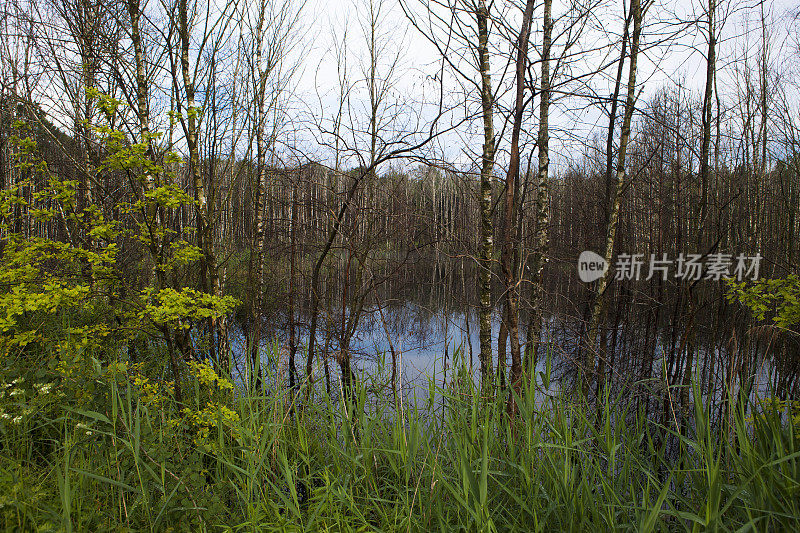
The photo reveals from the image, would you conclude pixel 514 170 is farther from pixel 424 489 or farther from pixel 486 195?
pixel 424 489

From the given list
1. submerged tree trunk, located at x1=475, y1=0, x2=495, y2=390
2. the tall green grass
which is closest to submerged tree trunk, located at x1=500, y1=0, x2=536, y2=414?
the tall green grass

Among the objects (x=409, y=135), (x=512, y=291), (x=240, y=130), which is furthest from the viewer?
(x=240, y=130)

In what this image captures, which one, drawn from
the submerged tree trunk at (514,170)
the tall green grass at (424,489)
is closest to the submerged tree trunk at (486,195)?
the submerged tree trunk at (514,170)

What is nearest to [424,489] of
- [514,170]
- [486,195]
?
[514,170]

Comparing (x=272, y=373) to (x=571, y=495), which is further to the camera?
(x=272, y=373)

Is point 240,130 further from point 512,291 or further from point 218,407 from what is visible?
point 512,291

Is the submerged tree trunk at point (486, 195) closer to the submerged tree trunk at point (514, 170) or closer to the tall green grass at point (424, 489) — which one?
the submerged tree trunk at point (514, 170)

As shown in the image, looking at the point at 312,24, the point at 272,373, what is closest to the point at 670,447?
the point at 272,373

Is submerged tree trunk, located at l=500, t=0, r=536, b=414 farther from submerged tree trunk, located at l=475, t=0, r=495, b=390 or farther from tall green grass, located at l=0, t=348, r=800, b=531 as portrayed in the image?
submerged tree trunk, located at l=475, t=0, r=495, b=390

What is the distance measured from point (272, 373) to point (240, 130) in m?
3.09

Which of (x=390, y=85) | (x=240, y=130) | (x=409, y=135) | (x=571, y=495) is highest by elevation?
(x=390, y=85)

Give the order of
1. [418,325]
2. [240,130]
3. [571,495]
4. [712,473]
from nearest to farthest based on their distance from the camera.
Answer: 1. [712,473]
2. [571,495]
3. [240,130]
4. [418,325]

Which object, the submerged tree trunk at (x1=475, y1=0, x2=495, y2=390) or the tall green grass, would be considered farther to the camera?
the submerged tree trunk at (x1=475, y1=0, x2=495, y2=390)

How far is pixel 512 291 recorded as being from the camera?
2344 mm
